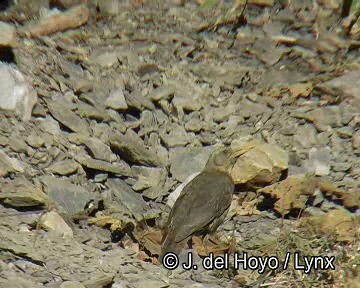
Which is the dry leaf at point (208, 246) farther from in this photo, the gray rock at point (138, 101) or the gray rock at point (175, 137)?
the gray rock at point (138, 101)

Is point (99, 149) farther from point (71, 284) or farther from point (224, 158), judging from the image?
point (71, 284)

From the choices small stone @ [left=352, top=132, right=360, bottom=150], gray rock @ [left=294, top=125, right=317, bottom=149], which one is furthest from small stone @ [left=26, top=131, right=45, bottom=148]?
small stone @ [left=352, top=132, right=360, bottom=150]

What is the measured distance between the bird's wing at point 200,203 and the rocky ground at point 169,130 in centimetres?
14

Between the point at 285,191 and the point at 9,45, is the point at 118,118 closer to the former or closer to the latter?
the point at 9,45

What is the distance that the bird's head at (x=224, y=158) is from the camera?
17.2ft

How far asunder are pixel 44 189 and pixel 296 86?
6.47 ft

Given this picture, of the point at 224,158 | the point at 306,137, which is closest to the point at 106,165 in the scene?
the point at 224,158

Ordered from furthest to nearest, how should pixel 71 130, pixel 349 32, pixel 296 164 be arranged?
pixel 349 32
pixel 296 164
pixel 71 130

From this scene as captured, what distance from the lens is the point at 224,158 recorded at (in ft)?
17.2

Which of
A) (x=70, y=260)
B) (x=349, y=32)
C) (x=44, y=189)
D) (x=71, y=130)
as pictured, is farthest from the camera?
(x=349, y=32)

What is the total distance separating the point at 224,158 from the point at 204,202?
345mm

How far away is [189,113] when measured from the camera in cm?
540

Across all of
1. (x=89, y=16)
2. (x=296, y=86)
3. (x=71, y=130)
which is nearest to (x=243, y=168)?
(x=296, y=86)

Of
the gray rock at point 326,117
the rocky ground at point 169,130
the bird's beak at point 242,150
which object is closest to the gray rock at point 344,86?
the rocky ground at point 169,130
